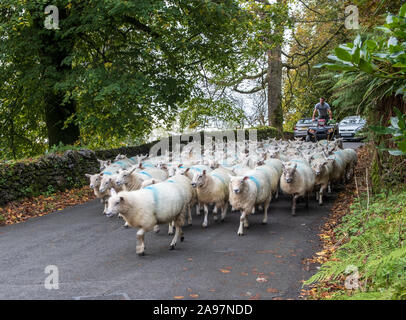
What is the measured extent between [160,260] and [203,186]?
10.5ft

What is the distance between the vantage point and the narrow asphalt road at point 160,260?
5527 mm

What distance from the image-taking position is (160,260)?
6.97 meters

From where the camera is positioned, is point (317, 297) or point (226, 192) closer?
point (317, 297)

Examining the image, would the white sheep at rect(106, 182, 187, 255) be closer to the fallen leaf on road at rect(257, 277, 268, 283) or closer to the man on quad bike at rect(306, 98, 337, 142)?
the fallen leaf on road at rect(257, 277, 268, 283)

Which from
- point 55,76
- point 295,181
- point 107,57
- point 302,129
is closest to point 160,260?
point 295,181

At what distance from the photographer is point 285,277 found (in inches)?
233

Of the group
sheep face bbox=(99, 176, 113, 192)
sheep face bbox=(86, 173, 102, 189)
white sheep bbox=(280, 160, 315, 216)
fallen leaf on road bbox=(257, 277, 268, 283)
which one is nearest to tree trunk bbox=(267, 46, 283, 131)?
white sheep bbox=(280, 160, 315, 216)

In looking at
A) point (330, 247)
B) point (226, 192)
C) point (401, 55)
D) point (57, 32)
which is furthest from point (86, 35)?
point (401, 55)

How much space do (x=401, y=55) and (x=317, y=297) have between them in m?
3.54

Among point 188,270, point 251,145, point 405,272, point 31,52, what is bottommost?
point 188,270

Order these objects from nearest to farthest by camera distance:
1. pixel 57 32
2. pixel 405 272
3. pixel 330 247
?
1. pixel 405 272
2. pixel 330 247
3. pixel 57 32

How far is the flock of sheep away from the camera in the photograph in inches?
291

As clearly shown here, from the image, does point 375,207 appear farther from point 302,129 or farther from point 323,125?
point 302,129
